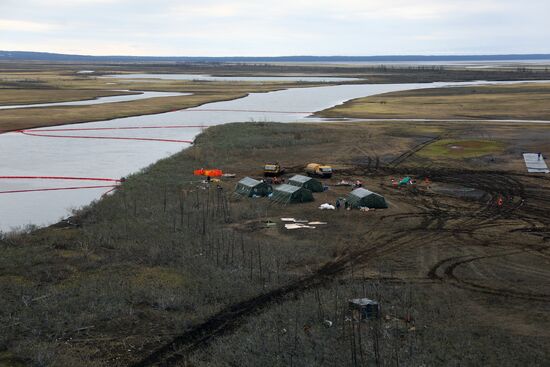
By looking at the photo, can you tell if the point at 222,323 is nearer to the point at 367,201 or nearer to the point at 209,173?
the point at 367,201

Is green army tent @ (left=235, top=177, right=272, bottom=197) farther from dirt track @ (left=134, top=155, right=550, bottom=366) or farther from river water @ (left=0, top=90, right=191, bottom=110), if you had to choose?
river water @ (left=0, top=90, right=191, bottom=110)

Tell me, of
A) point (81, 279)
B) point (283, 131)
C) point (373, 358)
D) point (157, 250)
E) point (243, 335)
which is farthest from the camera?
point (283, 131)

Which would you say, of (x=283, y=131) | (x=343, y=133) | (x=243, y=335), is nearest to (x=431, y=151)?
(x=343, y=133)

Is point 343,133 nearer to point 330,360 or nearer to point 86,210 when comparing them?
point 86,210

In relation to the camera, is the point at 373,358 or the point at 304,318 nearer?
the point at 373,358

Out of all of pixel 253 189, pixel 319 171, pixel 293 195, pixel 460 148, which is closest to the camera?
→ pixel 293 195

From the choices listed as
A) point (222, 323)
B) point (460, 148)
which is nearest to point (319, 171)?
point (460, 148)
